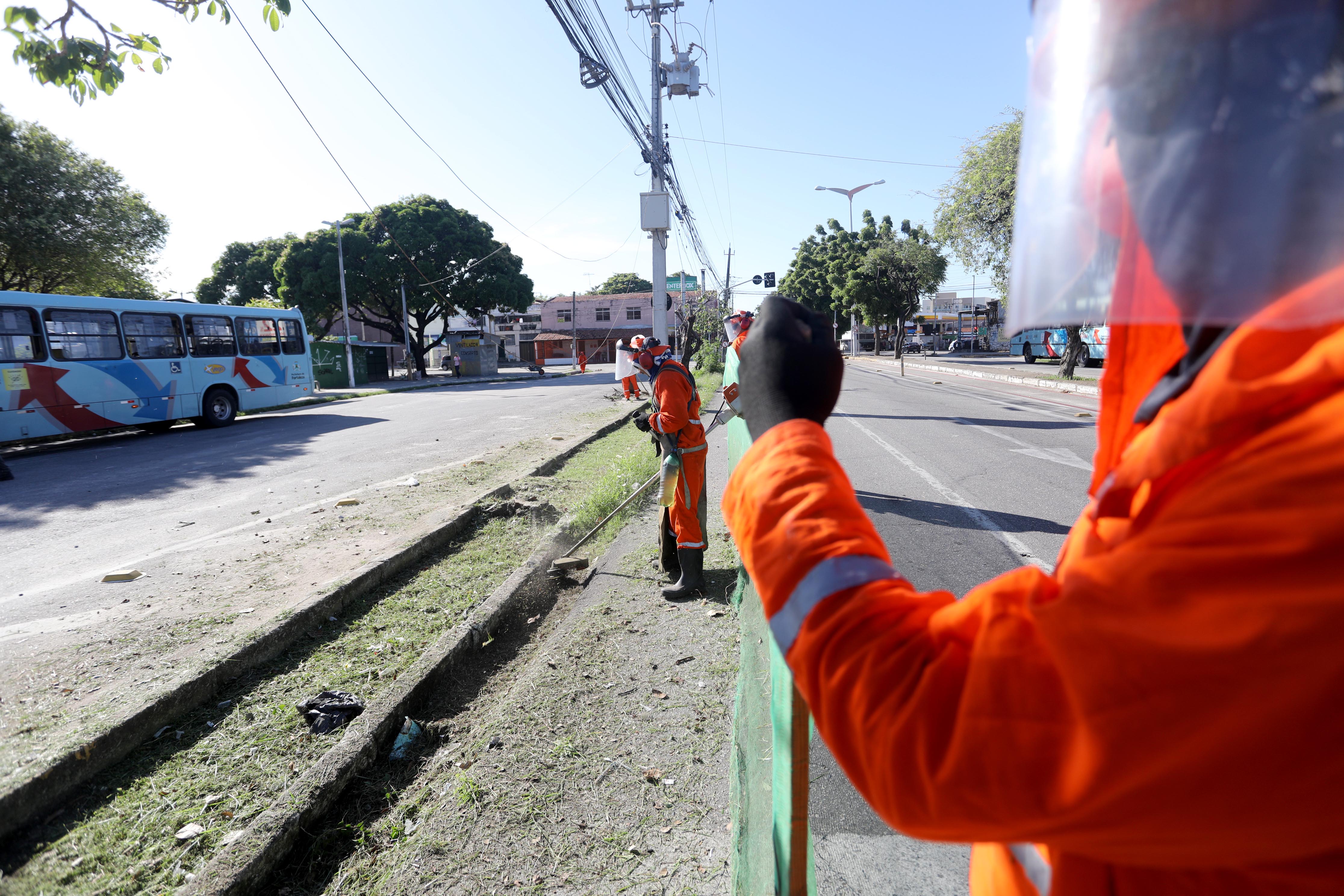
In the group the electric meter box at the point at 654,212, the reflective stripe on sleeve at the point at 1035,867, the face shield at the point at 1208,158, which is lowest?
the reflective stripe on sleeve at the point at 1035,867

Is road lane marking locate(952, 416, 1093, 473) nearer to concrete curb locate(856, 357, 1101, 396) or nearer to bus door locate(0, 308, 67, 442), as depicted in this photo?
concrete curb locate(856, 357, 1101, 396)

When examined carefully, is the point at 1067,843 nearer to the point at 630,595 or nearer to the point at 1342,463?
the point at 1342,463

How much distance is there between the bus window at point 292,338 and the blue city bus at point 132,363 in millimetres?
47

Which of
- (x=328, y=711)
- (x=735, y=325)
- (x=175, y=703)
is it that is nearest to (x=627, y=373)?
(x=735, y=325)

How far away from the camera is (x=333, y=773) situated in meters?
2.84

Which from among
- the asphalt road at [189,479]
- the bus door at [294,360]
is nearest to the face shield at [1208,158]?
the asphalt road at [189,479]

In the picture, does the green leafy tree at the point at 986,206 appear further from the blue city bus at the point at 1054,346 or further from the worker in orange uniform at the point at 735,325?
the worker in orange uniform at the point at 735,325

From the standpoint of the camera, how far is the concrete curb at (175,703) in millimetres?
2729

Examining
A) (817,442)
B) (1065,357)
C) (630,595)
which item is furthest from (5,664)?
(1065,357)

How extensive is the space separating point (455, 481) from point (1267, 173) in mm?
8533

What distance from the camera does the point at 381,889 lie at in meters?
2.36

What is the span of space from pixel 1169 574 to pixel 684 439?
15.6ft

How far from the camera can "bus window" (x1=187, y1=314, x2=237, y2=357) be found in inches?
607

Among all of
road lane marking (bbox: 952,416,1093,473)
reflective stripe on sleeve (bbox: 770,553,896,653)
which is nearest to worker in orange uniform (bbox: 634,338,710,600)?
reflective stripe on sleeve (bbox: 770,553,896,653)
